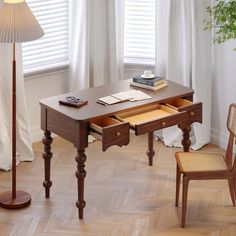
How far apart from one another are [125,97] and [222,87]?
4.18 ft

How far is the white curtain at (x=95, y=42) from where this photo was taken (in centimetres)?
623

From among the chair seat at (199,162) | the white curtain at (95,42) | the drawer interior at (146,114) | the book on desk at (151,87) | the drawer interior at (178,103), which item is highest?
the white curtain at (95,42)

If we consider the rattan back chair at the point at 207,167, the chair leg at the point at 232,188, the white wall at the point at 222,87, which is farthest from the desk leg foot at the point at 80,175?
the white wall at the point at 222,87

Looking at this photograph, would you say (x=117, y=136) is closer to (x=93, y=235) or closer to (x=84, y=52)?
(x=93, y=235)

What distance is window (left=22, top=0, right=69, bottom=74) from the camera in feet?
20.4

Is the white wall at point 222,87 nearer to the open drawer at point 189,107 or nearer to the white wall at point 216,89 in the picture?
the white wall at point 216,89

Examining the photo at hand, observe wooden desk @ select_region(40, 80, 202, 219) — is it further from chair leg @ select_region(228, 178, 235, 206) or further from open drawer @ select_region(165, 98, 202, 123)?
chair leg @ select_region(228, 178, 235, 206)

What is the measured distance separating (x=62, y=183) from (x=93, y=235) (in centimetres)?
82

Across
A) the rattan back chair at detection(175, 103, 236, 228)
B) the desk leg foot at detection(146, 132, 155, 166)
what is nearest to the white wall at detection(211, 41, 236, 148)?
the desk leg foot at detection(146, 132, 155, 166)

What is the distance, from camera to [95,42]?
6.35 m

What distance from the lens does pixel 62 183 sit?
18.7 ft

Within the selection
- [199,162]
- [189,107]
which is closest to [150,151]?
[189,107]

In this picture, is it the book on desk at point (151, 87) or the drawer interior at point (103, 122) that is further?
the book on desk at point (151, 87)

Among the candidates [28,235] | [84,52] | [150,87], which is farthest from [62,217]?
[84,52]
